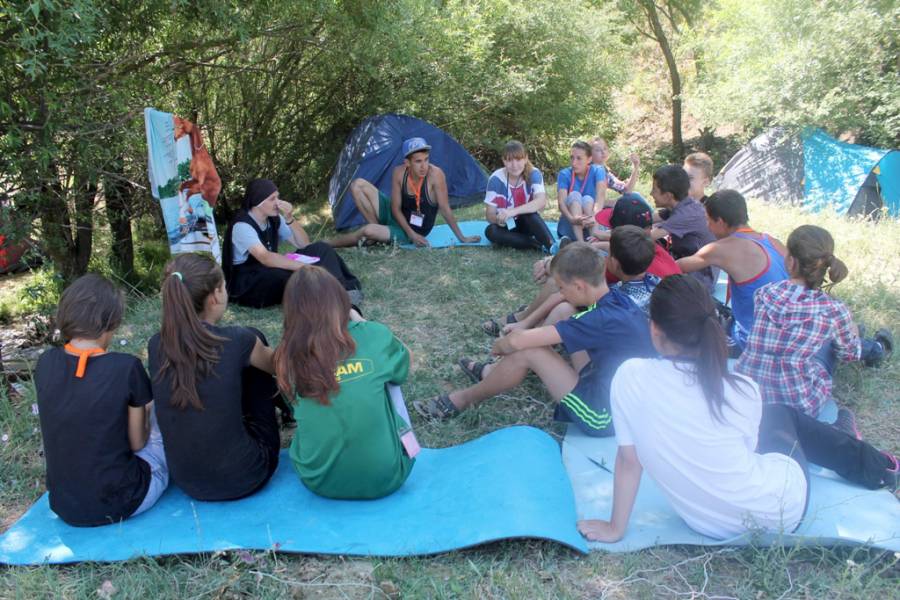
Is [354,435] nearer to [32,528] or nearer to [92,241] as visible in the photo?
[32,528]

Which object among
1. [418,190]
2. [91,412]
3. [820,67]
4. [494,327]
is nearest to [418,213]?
[418,190]

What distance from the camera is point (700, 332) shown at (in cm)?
201

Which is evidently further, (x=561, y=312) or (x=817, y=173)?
(x=817, y=173)

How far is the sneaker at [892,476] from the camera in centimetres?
247

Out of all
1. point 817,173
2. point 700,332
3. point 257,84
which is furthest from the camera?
point 817,173

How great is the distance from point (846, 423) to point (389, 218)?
169 inches

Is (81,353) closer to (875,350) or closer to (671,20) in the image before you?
(875,350)

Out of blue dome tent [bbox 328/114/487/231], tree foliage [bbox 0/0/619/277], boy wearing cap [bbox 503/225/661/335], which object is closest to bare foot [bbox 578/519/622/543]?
boy wearing cap [bbox 503/225/661/335]

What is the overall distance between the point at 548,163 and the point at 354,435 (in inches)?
410

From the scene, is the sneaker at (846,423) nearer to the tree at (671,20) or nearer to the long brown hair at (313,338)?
the long brown hair at (313,338)

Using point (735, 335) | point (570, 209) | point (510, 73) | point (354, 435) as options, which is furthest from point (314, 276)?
point (510, 73)

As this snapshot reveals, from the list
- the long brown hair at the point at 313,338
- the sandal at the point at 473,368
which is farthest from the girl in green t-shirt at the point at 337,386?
the sandal at the point at 473,368

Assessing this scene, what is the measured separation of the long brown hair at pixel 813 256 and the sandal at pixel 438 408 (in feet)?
5.45

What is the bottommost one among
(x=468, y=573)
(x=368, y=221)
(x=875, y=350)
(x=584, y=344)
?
(x=468, y=573)
